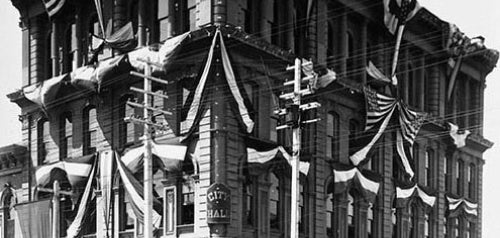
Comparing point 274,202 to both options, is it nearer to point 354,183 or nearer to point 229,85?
point 354,183

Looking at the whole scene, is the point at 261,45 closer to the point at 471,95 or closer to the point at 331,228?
the point at 331,228

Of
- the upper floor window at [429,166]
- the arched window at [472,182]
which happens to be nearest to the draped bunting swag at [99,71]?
the upper floor window at [429,166]

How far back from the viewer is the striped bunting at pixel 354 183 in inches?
1454

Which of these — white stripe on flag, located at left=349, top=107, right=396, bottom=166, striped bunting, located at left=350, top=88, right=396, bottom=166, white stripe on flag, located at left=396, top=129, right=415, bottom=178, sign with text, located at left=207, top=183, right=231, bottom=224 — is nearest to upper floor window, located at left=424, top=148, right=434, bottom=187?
white stripe on flag, located at left=396, top=129, right=415, bottom=178

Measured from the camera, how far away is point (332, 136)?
38.4m

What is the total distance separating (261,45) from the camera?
107 ft

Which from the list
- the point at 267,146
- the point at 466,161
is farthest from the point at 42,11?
the point at 466,161

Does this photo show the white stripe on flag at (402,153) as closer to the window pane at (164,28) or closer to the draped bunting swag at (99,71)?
the window pane at (164,28)

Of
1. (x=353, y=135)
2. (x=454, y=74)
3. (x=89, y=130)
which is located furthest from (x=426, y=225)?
(x=89, y=130)

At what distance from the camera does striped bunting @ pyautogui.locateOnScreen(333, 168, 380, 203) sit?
36938mm

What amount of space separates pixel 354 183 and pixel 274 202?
6.26 m

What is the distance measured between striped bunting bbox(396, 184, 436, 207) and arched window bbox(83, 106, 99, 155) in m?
17.8

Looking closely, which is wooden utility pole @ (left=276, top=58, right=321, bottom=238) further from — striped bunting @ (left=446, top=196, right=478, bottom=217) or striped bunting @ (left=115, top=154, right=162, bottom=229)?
striped bunting @ (left=446, top=196, right=478, bottom=217)

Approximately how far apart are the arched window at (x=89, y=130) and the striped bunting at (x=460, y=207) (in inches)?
959
